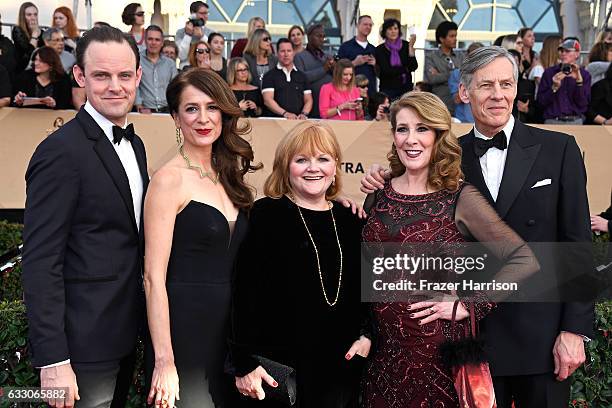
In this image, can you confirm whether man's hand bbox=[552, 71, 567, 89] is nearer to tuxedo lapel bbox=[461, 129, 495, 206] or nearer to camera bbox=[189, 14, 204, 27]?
camera bbox=[189, 14, 204, 27]

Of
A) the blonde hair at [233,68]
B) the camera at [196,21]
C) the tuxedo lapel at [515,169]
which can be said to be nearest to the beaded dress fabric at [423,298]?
the tuxedo lapel at [515,169]

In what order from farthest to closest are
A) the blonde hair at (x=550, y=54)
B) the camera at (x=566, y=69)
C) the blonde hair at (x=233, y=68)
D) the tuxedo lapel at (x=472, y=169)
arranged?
the blonde hair at (x=550, y=54), the camera at (x=566, y=69), the blonde hair at (x=233, y=68), the tuxedo lapel at (x=472, y=169)

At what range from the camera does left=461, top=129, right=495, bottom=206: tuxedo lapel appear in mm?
3234

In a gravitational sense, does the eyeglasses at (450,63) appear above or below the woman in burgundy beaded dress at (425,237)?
above

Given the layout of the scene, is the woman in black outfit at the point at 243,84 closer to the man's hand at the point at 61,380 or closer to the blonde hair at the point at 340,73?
the blonde hair at the point at 340,73

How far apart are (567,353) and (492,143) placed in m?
0.97

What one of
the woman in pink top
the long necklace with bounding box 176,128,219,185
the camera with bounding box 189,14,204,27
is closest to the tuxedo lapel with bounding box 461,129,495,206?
the long necklace with bounding box 176,128,219,185

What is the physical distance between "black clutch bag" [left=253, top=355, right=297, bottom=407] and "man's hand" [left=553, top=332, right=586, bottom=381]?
1165 millimetres

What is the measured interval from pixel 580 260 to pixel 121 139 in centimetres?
205

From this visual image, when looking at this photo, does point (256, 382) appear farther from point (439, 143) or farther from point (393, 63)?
point (393, 63)

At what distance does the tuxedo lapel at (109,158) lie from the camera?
2965mm

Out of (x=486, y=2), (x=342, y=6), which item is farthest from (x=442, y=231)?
(x=486, y=2)

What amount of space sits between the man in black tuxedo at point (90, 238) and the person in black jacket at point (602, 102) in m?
7.45

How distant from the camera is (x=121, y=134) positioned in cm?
309
